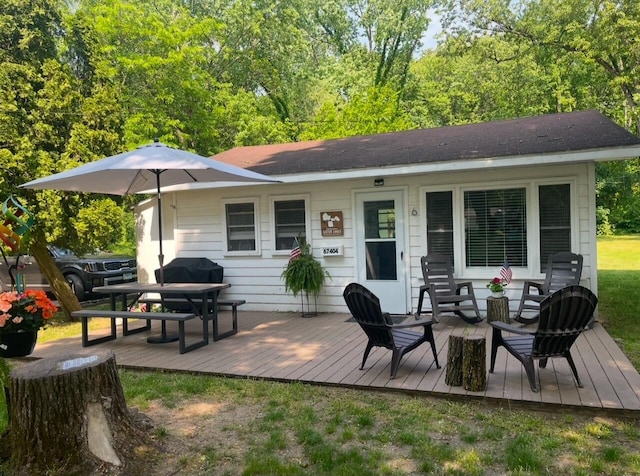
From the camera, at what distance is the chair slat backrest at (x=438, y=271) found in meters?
6.77

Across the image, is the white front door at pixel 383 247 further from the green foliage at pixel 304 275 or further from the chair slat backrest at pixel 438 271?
the green foliage at pixel 304 275

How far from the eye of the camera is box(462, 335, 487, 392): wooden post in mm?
3844

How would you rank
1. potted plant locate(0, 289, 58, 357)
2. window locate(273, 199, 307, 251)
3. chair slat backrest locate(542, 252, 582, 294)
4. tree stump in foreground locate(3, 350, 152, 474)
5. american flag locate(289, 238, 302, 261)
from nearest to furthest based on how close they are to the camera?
tree stump in foreground locate(3, 350, 152, 474), potted plant locate(0, 289, 58, 357), chair slat backrest locate(542, 252, 582, 294), american flag locate(289, 238, 302, 261), window locate(273, 199, 307, 251)

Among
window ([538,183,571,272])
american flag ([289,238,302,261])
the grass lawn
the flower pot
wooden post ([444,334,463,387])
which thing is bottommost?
the grass lawn

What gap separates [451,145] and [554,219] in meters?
1.94

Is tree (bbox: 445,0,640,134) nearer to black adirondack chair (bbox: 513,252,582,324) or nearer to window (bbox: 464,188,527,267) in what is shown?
window (bbox: 464,188,527,267)

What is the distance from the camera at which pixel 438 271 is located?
22.4ft

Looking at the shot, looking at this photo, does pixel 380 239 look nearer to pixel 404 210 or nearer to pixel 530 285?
pixel 404 210

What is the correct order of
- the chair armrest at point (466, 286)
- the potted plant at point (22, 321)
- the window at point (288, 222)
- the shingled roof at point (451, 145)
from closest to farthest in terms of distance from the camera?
the potted plant at point (22, 321) → the shingled roof at point (451, 145) → the chair armrest at point (466, 286) → the window at point (288, 222)

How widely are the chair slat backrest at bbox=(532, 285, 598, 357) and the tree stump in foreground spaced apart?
3197 millimetres

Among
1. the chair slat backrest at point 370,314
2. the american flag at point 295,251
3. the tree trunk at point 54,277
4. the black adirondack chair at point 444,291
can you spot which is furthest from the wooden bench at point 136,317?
the black adirondack chair at point 444,291

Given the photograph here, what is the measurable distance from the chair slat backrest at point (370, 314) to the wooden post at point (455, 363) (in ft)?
1.87

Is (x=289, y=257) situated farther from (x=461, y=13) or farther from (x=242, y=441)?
(x=461, y=13)

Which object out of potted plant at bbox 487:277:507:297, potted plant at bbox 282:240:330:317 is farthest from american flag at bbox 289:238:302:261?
potted plant at bbox 487:277:507:297
